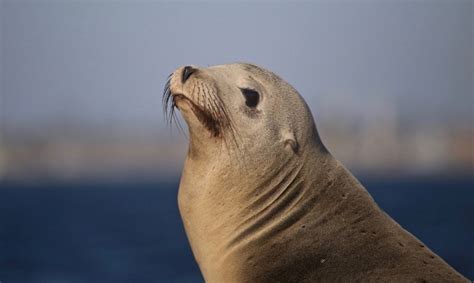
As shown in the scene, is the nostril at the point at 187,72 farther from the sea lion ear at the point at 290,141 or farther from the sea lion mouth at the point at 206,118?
the sea lion ear at the point at 290,141

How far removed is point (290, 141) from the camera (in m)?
7.61

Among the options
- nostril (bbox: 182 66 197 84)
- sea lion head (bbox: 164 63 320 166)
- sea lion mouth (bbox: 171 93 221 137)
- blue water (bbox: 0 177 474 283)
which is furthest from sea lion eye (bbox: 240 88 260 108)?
blue water (bbox: 0 177 474 283)

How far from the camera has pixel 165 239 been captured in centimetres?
4081

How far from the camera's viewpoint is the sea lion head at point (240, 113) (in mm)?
7652

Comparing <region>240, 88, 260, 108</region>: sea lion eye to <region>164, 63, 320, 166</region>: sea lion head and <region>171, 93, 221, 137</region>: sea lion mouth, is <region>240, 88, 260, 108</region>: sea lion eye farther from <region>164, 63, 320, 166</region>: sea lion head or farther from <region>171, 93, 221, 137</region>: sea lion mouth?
<region>171, 93, 221, 137</region>: sea lion mouth

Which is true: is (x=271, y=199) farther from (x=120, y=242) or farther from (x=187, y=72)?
(x=120, y=242)

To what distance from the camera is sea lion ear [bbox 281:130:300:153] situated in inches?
300

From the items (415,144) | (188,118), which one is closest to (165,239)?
(188,118)

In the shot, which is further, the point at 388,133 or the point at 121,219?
the point at 388,133

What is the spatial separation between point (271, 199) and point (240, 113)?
0.74 m

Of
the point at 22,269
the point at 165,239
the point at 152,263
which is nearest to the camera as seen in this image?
the point at 22,269

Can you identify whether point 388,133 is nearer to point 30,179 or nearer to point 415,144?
point 415,144

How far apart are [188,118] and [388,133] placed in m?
192

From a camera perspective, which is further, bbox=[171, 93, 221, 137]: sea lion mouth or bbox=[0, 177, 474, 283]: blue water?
bbox=[0, 177, 474, 283]: blue water
